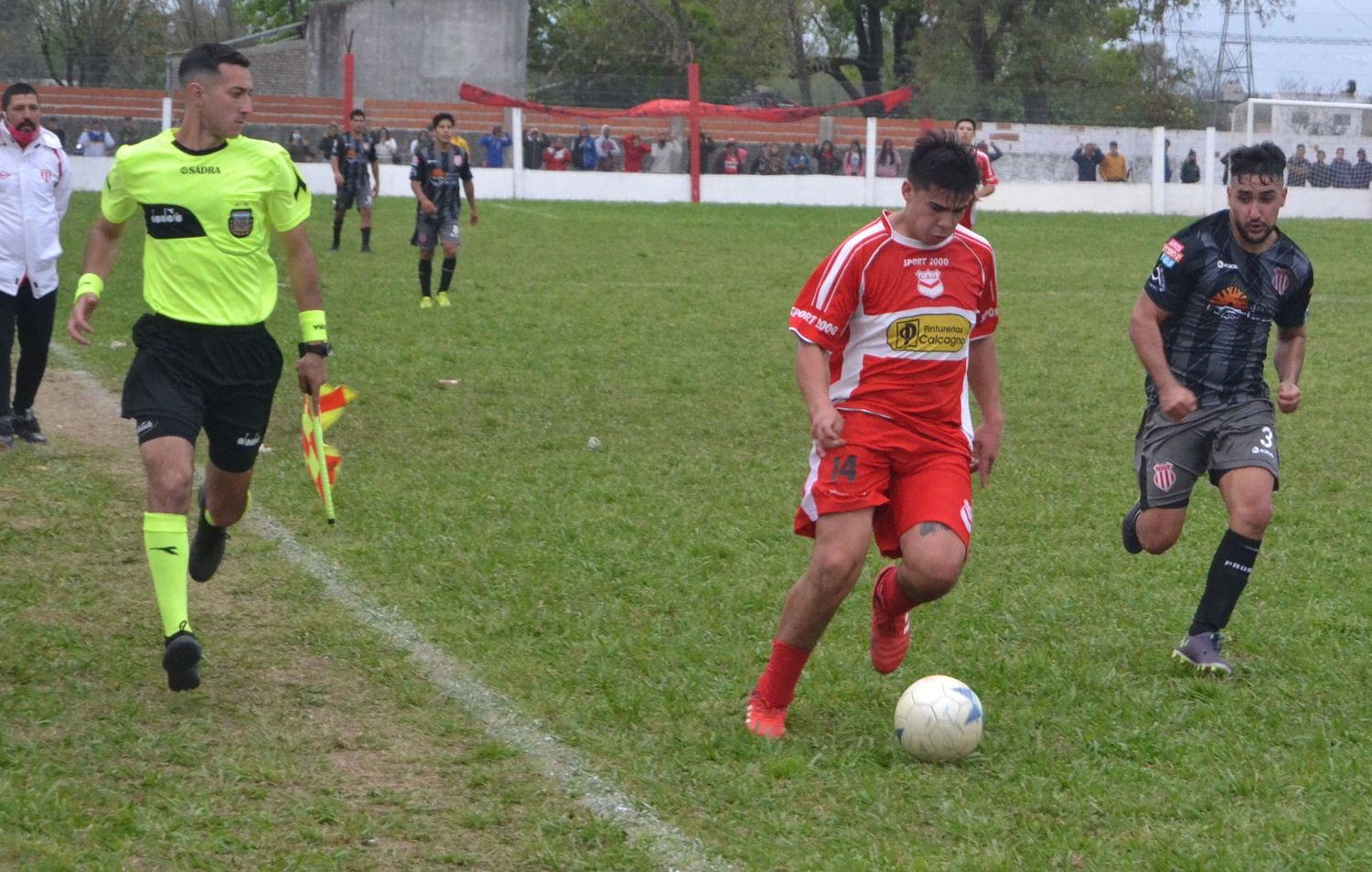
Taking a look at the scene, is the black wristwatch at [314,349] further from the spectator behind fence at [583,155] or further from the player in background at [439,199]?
the spectator behind fence at [583,155]

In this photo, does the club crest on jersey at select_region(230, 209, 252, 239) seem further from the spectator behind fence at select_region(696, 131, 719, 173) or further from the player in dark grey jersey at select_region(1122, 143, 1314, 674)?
the spectator behind fence at select_region(696, 131, 719, 173)

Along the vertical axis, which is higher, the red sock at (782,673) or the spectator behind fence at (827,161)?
the spectator behind fence at (827,161)

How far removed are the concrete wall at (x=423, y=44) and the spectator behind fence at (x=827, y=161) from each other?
15.9 metres

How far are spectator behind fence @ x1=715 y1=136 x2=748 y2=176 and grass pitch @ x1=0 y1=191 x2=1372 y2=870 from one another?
1037 inches

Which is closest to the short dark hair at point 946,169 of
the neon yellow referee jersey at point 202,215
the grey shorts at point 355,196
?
the neon yellow referee jersey at point 202,215

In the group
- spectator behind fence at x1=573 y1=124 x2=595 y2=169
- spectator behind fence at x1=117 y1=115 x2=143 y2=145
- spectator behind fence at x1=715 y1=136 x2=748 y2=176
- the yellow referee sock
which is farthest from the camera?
spectator behind fence at x1=715 y1=136 x2=748 y2=176

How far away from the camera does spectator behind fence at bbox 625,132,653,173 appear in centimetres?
3738

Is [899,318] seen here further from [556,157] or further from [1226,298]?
[556,157]

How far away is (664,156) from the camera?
37.4 meters

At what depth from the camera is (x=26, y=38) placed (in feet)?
161

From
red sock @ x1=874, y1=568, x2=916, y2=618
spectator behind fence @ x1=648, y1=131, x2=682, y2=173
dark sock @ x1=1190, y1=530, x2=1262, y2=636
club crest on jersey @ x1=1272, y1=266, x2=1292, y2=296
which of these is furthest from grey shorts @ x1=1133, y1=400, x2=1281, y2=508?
spectator behind fence @ x1=648, y1=131, x2=682, y2=173

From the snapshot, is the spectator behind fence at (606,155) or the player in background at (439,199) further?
the spectator behind fence at (606,155)

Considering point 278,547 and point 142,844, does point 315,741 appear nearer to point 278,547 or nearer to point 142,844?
point 142,844

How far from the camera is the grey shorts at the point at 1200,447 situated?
5.77 meters
